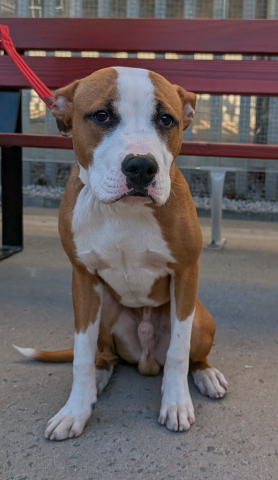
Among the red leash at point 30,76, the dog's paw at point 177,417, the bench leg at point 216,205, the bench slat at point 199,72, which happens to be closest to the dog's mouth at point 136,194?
the red leash at point 30,76

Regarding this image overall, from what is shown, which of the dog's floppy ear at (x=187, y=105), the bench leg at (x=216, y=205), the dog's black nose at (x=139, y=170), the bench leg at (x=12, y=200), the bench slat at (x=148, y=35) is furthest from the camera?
the bench leg at (x=216, y=205)

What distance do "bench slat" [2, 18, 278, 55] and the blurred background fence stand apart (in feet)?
8.76

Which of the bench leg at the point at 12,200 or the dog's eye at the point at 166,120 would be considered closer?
the dog's eye at the point at 166,120

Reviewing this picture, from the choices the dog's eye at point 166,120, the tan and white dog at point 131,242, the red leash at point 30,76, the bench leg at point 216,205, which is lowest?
the bench leg at point 216,205

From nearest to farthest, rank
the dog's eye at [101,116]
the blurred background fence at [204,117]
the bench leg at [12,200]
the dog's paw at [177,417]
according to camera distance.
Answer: the dog's eye at [101,116] → the dog's paw at [177,417] → the bench leg at [12,200] → the blurred background fence at [204,117]

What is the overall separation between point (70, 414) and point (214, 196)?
2.41m

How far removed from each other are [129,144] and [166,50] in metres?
1.75

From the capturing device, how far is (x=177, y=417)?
4.83ft

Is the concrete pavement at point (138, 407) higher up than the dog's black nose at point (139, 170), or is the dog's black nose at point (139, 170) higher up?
the dog's black nose at point (139, 170)

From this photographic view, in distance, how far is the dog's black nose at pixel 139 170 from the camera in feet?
4.07

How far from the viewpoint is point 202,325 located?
1667mm

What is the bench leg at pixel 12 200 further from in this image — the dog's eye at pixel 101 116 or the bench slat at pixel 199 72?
the dog's eye at pixel 101 116

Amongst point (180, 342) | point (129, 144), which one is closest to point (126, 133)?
point (129, 144)

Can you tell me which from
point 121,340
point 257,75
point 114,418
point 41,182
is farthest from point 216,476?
point 41,182
